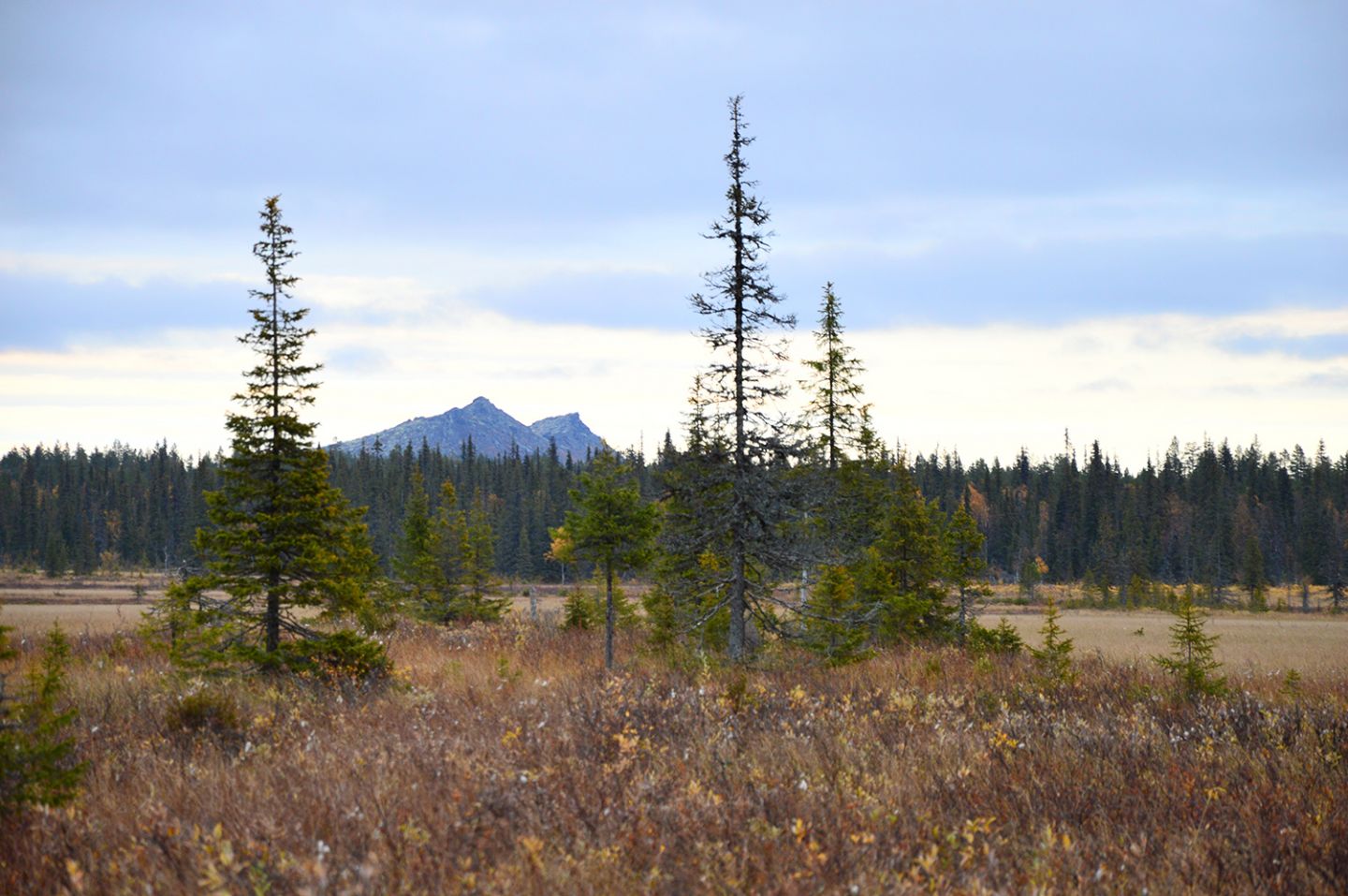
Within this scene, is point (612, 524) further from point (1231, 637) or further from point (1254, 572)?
point (1254, 572)

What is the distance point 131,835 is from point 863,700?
7.40 meters

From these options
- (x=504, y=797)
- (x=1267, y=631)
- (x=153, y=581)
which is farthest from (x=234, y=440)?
(x=153, y=581)

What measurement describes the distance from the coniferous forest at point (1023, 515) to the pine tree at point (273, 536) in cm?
6436

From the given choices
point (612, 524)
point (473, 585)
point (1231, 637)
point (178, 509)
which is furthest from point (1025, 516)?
point (178, 509)

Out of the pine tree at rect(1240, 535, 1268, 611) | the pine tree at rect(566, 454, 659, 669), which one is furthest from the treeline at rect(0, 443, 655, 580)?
the pine tree at rect(566, 454, 659, 669)

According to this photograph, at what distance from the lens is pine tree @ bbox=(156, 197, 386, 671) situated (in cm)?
1146

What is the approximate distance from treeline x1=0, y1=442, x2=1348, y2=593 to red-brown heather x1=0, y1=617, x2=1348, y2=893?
7217 cm

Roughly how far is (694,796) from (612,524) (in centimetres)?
1230

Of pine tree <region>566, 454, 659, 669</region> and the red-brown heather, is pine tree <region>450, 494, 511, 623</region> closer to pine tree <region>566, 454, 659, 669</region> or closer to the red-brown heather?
pine tree <region>566, 454, 659, 669</region>

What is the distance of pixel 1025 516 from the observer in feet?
380

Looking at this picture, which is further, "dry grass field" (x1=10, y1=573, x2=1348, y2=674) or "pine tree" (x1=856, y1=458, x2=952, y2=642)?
"dry grass field" (x1=10, y1=573, x2=1348, y2=674)

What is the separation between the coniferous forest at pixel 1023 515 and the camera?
88.1m

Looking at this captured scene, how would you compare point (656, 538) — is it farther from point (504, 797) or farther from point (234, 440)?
point (504, 797)

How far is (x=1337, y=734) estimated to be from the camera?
7.46m
